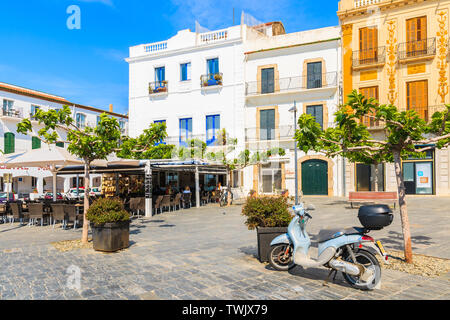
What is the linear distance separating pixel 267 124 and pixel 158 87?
8997 millimetres

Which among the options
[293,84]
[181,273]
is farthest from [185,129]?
[181,273]

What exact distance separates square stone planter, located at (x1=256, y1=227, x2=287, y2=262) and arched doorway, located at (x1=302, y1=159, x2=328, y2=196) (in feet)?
60.0

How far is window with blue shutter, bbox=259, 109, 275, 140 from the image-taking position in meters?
24.4

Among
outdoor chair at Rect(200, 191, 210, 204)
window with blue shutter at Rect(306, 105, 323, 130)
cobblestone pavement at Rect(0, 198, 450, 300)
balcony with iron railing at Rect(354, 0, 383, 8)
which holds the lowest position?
outdoor chair at Rect(200, 191, 210, 204)

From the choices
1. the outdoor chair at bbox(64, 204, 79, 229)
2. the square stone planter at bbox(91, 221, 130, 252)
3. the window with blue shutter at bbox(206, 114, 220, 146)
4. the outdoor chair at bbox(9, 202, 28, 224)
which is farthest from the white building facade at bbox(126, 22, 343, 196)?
the square stone planter at bbox(91, 221, 130, 252)

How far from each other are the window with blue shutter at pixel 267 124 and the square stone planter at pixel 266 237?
Answer: 18.7 metres

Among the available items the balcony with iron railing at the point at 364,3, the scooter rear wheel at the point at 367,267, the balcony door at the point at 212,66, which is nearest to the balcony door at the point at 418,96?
the balcony with iron railing at the point at 364,3

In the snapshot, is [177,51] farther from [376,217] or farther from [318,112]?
[376,217]

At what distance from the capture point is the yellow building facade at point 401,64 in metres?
20.6

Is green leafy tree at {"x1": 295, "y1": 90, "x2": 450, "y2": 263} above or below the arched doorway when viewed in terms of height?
above

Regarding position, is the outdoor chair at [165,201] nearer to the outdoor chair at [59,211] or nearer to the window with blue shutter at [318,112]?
the outdoor chair at [59,211]

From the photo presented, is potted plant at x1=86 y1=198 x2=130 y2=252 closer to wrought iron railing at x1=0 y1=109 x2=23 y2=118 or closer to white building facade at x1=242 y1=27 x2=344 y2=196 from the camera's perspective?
white building facade at x1=242 y1=27 x2=344 y2=196

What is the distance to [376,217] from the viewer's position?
467cm
